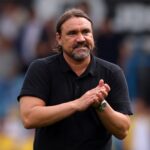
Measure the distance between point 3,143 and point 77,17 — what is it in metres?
4.52

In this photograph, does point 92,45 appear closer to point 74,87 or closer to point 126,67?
point 74,87

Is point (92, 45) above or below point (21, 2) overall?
above

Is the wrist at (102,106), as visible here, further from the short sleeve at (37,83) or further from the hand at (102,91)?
the short sleeve at (37,83)

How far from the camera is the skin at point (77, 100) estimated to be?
7035 millimetres

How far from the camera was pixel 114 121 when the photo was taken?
23.4 ft

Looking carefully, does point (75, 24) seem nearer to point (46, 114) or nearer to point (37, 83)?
point (37, 83)

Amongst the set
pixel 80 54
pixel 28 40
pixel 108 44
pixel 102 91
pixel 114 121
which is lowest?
pixel 108 44

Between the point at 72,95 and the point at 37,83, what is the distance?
0.29 metres

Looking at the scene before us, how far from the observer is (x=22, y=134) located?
11.9 m

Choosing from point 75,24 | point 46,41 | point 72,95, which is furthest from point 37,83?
point 46,41

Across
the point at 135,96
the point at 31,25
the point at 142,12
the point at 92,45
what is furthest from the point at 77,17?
the point at 142,12

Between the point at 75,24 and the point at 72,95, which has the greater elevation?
the point at 75,24

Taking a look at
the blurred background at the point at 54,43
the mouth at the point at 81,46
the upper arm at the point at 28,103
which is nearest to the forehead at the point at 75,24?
the mouth at the point at 81,46

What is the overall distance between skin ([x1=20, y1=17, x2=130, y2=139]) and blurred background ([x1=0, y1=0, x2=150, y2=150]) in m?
4.07
